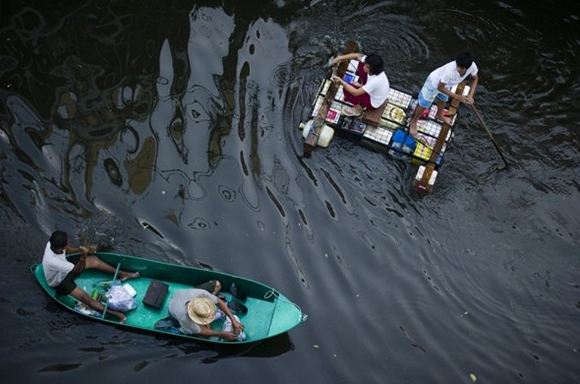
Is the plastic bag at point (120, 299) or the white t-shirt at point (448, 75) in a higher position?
the white t-shirt at point (448, 75)

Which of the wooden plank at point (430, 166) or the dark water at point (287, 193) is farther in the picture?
the wooden plank at point (430, 166)

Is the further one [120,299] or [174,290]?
[174,290]

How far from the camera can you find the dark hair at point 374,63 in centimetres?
935

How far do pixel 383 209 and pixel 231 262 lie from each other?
9.30 ft

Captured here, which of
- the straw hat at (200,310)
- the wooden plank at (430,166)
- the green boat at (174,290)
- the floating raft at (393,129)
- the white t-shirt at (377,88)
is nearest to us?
the straw hat at (200,310)

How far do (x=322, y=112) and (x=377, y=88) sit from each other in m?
1.08

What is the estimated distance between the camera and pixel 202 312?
25.2ft

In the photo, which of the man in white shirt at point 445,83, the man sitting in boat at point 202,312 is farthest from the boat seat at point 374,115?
the man sitting in boat at point 202,312

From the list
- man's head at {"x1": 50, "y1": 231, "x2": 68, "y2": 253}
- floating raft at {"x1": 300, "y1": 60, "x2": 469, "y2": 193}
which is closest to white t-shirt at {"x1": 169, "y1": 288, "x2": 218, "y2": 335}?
man's head at {"x1": 50, "y1": 231, "x2": 68, "y2": 253}

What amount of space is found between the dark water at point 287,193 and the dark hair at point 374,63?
160cm

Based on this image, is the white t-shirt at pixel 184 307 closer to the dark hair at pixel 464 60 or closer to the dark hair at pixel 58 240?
the dark hair at pixel 58 240

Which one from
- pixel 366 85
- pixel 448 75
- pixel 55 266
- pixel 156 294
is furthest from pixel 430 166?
pixel 55 266

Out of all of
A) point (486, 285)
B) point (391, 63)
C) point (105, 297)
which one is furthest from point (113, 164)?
point (486, 285)

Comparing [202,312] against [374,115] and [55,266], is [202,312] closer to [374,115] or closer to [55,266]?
[55,266]
